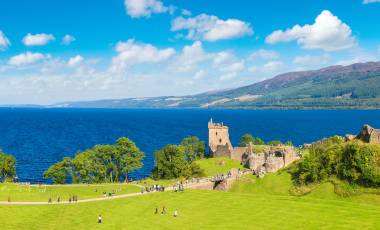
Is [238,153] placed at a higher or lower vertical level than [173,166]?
higher

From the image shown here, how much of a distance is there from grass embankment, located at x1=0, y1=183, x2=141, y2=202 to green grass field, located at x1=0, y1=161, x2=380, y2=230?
6921mm

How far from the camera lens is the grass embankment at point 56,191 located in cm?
6756

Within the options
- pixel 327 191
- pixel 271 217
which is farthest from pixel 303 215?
pixel 327 191

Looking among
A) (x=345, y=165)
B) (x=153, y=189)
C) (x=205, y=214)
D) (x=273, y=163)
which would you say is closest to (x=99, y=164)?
(x=153, y=189)

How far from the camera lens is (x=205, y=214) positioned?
184 ft

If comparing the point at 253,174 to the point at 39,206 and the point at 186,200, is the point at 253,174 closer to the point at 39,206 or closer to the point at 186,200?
the point at 186,200

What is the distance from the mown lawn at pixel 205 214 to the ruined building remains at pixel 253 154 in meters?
20.1

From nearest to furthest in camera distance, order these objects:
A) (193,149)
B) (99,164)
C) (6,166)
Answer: (6,166) → (99,164) → (193,149)

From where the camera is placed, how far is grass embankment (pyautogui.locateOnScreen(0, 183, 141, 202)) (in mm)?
67562

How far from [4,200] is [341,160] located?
180ft

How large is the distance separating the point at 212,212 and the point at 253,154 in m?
37.8

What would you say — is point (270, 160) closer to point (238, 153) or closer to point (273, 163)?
point (273, 163)

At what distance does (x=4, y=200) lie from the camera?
6391cm

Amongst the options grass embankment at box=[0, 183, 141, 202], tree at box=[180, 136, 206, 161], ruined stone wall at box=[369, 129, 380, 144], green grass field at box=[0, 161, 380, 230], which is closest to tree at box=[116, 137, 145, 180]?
grass embankment at box=[0, 183, 141, 202]
